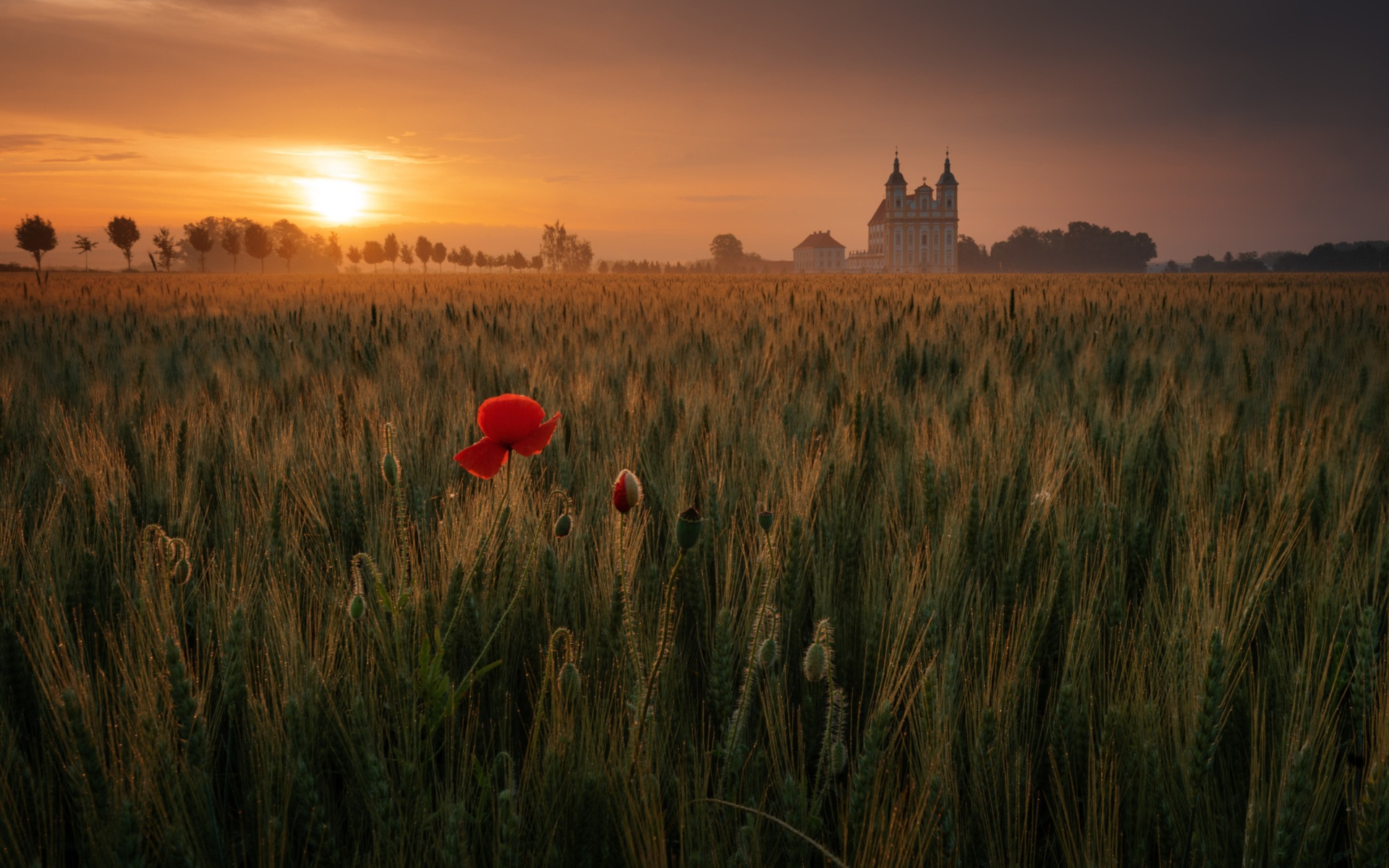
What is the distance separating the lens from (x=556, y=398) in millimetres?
3016

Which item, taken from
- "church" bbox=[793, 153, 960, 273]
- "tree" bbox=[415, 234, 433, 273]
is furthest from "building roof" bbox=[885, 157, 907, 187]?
"tree" bbox=[415, 234, 433, 273]

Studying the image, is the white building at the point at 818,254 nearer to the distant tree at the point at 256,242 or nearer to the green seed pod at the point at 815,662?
the distant tree at the point at 256,242

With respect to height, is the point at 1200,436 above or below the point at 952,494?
above

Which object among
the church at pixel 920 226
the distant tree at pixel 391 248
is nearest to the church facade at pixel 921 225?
the church at pixel 920 226

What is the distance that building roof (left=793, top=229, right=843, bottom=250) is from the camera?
139500 mm

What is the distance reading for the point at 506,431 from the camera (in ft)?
3.37

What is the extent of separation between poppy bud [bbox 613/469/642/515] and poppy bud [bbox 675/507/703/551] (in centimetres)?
6

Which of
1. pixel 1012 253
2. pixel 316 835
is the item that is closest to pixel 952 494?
pixel 316 835

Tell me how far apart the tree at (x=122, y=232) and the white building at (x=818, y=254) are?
3977 inches

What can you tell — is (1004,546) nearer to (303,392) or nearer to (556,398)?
(556,398)

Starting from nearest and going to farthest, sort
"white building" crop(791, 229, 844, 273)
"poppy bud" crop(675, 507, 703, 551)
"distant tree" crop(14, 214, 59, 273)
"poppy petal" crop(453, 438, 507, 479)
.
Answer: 1. "poppy bud" crop(675, 507, 703, 551)
2. "poppy petal" crop(453, 438, 507, 479)
3. "distant tree" crop(14, 214, 59, 273)
4. "white building" crop(791, 229, 844, 273)

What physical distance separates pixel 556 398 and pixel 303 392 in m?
1.34

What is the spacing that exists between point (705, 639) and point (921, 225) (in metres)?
121

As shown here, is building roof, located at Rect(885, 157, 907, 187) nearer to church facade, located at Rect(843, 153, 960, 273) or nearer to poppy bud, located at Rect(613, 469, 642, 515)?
church facade, located at Rect(843, 153, 960, 273)
